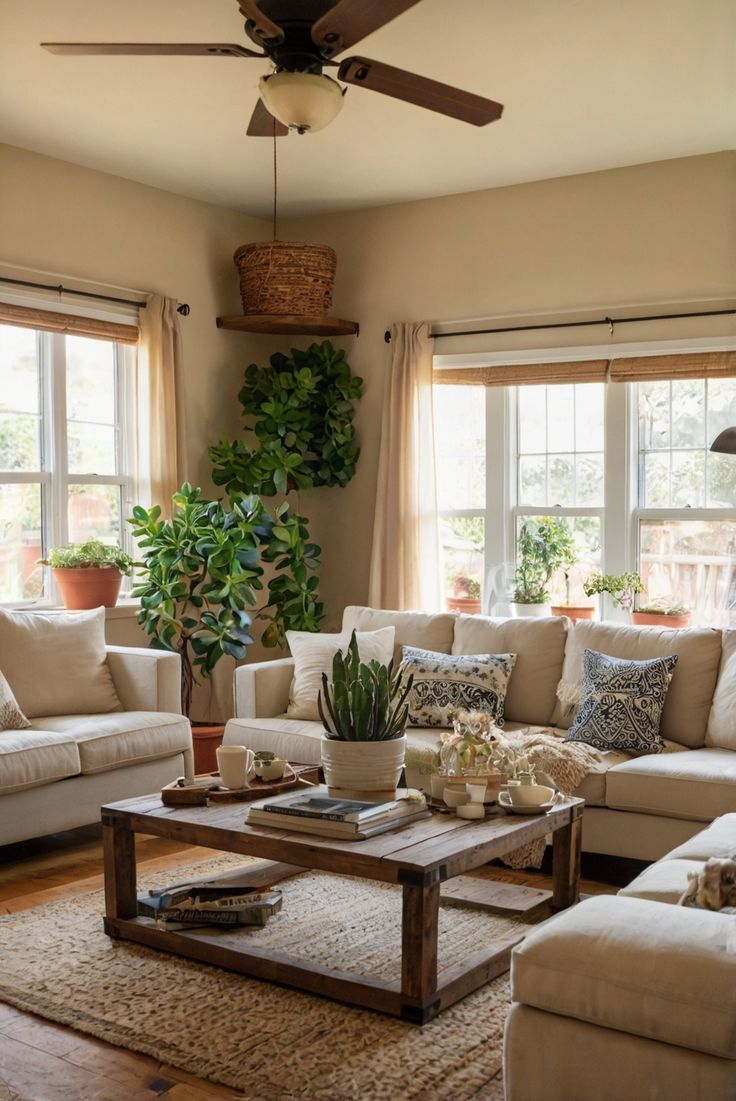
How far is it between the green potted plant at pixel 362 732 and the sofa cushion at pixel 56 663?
6.22 ft

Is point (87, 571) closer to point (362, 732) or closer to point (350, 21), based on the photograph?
point (362, 732)

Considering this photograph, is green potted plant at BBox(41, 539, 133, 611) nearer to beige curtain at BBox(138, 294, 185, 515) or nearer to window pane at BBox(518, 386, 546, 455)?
beige curtain at BBox(138, 294, 185, 515)

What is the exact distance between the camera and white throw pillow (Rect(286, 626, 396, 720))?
15.8ft

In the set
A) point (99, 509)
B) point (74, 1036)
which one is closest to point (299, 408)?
point (99, 509)

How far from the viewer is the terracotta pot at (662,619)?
521 centimetres

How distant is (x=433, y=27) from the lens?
385cm

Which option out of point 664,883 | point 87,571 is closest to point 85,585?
point 87,571

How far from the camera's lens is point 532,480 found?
5.92 metres

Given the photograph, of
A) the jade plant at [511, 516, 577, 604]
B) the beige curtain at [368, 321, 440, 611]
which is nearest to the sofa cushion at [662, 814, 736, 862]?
the jade plant at [511, 516, 577, 604]

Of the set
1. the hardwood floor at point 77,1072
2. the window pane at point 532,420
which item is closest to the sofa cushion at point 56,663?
the hardwood floor at point 77,1072

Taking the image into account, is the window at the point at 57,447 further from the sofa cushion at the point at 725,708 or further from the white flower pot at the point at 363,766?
the sofa cushion at the point at 725,708

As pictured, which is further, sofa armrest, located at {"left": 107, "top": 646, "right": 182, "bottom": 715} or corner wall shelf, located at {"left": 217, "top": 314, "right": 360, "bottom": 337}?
corner wall shelf, located at {"left": 217, "top": 314, "right": 360, "bottom": 337}

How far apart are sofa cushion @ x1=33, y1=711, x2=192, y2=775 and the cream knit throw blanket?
56.8 inches

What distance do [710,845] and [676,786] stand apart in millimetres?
913
